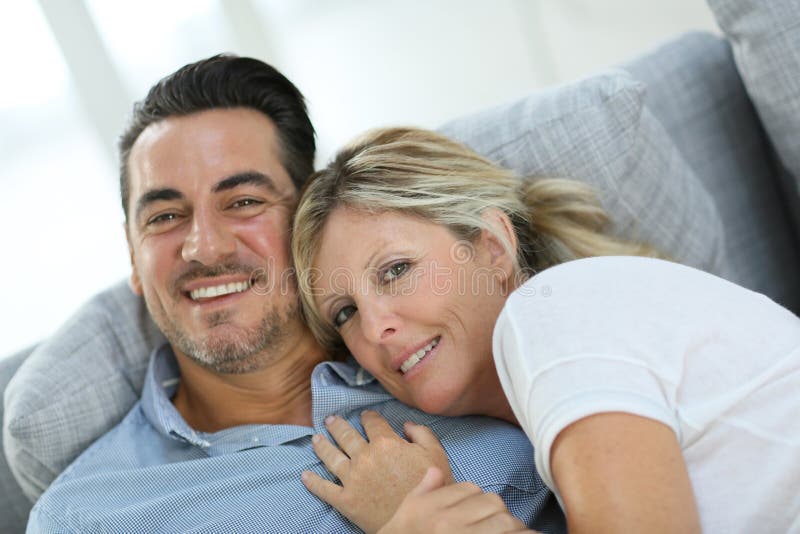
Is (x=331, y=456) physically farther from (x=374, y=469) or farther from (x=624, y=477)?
(x=624, y=477)

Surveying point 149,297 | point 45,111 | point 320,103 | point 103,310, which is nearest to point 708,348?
point 149,297

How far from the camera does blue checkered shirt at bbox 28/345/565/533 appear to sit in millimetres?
1182

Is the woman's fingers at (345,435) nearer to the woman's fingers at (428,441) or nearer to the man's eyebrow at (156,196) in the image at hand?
the woman's fingers at (428,441)

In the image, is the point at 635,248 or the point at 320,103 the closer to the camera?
the point at 635,248

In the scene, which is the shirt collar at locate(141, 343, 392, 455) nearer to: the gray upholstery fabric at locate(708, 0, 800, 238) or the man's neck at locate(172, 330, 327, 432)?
the man's neck at locate(172, 330, 327, 432)

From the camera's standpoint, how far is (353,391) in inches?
54.9

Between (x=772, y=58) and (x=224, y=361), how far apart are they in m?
1.27

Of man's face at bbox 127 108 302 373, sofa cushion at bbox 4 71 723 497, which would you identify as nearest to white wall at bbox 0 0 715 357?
sofa cushion at bbox 4 71 723 497

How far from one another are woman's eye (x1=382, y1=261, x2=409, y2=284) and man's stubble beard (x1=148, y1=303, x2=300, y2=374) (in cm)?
31

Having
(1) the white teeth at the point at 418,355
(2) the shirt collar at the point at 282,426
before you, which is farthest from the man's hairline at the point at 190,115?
(1) the white teeth at the point at 418,355

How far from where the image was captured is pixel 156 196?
1496mm

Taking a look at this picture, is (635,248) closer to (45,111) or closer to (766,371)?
(766,371)

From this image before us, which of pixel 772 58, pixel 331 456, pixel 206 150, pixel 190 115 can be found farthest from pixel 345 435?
pixel 772 58

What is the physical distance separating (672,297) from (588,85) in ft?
2.54
